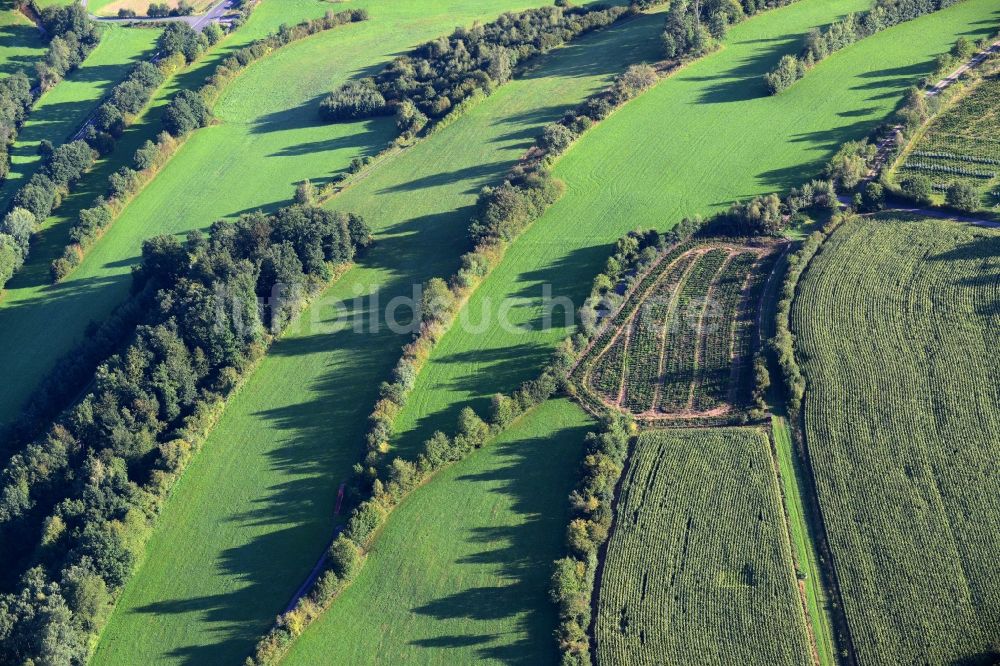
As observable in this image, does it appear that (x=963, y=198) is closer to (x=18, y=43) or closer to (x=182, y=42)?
(x=182, y=42)

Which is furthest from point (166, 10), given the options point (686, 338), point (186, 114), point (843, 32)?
point (686, 338)

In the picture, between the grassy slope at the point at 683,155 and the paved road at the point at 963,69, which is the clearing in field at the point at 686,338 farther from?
the paved road at the point at 963,69

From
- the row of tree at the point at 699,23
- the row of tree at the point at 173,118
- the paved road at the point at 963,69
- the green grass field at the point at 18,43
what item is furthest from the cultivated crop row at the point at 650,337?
the green grass field at the point at 18,43

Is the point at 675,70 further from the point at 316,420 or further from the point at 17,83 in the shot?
the point at 17,83

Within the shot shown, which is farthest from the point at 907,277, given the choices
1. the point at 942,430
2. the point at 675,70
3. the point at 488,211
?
the point at 675,70

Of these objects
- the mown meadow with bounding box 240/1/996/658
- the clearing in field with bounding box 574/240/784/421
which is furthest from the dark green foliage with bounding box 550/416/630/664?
the mown meadow with bounding box 240/1/996/658

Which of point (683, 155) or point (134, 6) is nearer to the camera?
point (683, 155)

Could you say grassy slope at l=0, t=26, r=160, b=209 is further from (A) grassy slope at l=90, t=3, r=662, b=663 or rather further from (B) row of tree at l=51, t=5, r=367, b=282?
(A) grassy slope at l=90, t=3, r=662, b=663
